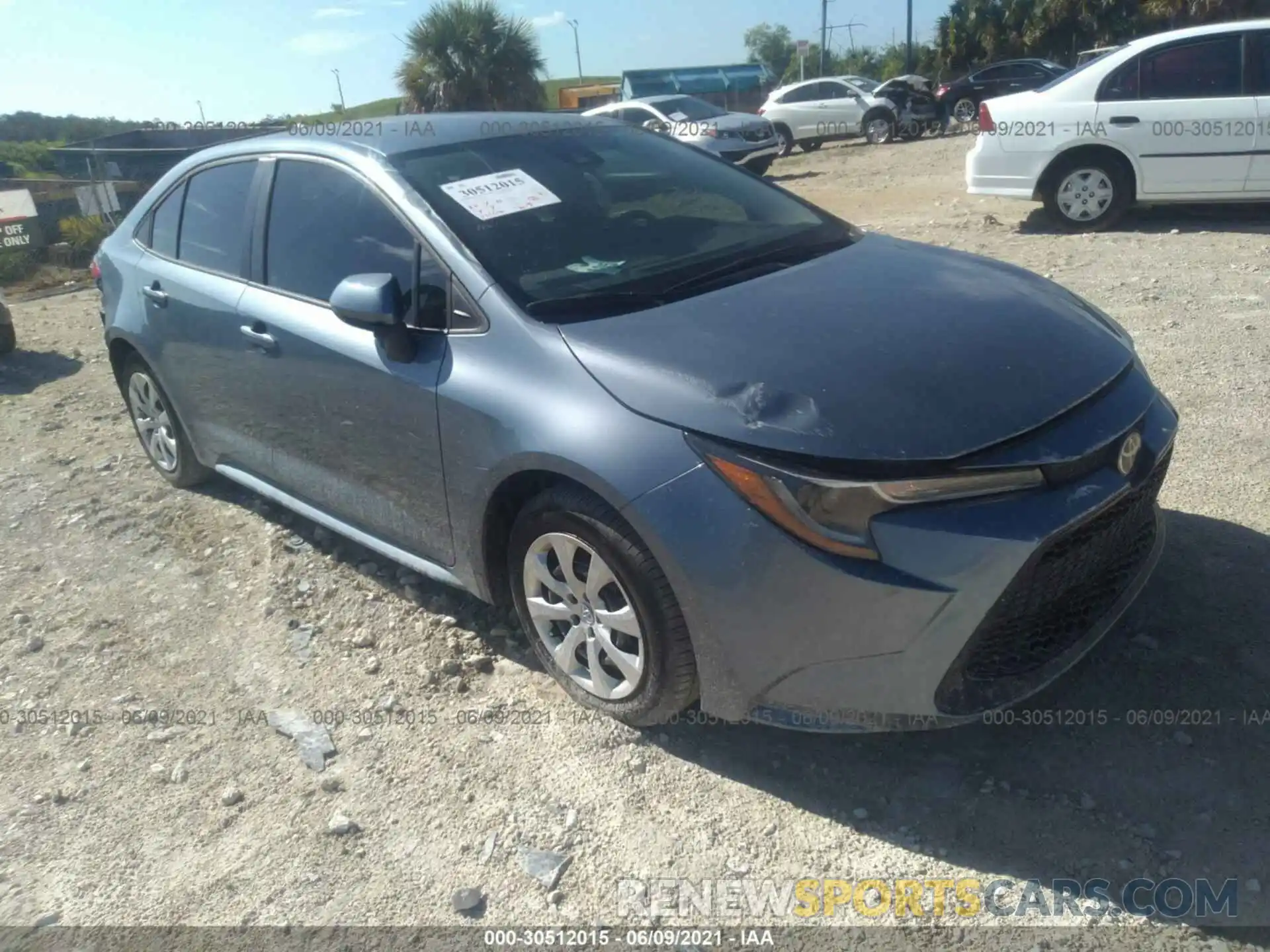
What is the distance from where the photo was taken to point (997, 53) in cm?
3669

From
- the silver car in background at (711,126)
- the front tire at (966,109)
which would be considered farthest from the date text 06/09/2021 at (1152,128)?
the front tire at (966,109)

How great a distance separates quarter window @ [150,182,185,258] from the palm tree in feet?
73.9

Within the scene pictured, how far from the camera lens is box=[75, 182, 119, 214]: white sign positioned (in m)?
12.6

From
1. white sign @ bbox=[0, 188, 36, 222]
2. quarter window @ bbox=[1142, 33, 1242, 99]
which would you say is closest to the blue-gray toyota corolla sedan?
quarter window @ bbox=[1142, 33, 1242, 99]

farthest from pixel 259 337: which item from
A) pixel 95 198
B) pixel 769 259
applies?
pixel 95 198

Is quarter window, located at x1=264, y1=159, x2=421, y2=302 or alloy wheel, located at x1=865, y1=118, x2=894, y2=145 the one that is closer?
quarter window, located at x1=264, y1=159, x2=421, y2=302

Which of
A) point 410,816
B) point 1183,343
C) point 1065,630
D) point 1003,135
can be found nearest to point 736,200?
point 1065,630

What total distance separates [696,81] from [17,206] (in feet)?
81.5

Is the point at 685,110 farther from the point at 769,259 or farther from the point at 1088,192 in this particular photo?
the point at 769,259

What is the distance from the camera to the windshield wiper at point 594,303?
288 centimetres

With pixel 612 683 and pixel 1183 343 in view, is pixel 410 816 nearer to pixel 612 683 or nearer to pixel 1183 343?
pixel 612 683

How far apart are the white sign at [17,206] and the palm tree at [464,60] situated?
1398 cm

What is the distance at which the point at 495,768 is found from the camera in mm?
2898

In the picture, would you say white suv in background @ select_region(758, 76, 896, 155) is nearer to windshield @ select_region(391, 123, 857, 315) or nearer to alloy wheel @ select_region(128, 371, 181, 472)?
alloy wheel @ select_region(128, 371, 181, 472)
